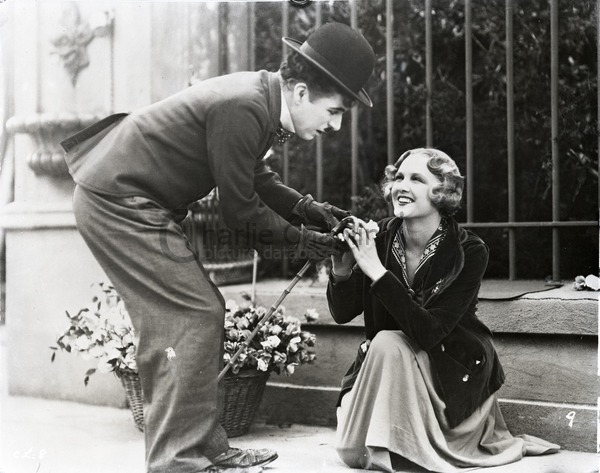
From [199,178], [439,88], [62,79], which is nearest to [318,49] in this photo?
[199,178]

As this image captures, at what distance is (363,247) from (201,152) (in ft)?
2.54

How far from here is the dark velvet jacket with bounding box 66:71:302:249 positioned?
2748 mm

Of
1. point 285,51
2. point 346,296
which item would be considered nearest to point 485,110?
point 285,51

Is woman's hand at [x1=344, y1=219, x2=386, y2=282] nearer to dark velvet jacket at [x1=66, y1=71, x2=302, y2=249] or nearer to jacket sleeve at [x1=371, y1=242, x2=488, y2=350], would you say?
jacket sleeve at [x1=371, y1=242, x2=488, y2=350]

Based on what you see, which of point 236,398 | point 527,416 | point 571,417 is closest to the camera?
point 571,417

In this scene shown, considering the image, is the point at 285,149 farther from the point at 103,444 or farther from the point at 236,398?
the point at 103,444

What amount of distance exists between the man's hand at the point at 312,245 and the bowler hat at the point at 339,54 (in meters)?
0.58

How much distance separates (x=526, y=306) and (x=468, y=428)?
77cm

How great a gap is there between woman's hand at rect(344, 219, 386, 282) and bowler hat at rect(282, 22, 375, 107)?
0.54m

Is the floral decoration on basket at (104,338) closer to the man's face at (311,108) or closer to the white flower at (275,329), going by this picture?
the white flower at (275,329)

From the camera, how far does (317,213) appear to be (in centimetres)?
318

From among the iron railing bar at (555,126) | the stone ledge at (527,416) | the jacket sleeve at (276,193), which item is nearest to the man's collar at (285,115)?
the jacket sleeve at (276,193)

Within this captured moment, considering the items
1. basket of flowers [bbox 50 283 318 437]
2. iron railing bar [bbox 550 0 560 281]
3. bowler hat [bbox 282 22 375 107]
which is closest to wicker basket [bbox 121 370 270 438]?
basket of flowers [bbox 50 283 318 437]

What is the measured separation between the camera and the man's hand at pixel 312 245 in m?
2.90
